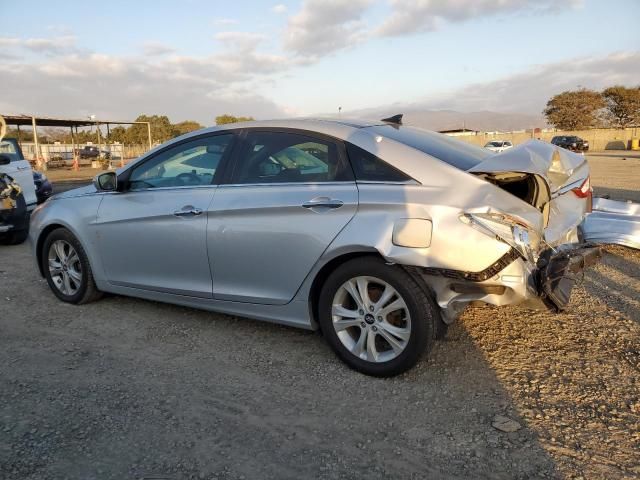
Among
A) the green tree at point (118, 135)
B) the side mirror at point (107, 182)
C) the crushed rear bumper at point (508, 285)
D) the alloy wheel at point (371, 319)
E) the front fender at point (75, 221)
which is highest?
the green tree at point (118, 135)

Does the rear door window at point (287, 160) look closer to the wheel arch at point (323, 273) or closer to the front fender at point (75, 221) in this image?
the wheel arch at point (323, 273)

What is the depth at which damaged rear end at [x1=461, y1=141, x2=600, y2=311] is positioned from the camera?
2.95m

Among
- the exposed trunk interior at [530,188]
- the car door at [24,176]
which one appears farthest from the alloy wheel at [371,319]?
the car door at [24,176]

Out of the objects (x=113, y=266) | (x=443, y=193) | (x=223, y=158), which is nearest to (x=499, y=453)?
(x=443, y=193)

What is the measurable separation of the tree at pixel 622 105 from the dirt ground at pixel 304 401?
7336 centimetres

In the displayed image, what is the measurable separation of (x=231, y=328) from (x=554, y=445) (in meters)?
2.44

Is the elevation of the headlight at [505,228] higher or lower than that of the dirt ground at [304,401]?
higher

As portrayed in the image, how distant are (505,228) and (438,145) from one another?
898 millimetres

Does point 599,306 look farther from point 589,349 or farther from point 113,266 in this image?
point 113,266

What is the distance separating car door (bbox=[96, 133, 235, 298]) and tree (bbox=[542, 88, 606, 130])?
73755mm

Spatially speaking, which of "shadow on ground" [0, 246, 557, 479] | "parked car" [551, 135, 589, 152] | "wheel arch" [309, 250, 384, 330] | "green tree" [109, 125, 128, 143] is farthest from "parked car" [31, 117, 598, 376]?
"green tree" [109, 125, 128, 143]

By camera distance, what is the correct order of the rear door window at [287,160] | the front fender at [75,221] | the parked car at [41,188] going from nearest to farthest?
the rear door window at [287,160], the front fender at [75,221], the parked car at [41,188]

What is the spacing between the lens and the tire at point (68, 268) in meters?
4.55

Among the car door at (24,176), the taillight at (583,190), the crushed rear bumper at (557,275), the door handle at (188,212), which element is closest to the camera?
the crushed rear bumper at (557,275)
